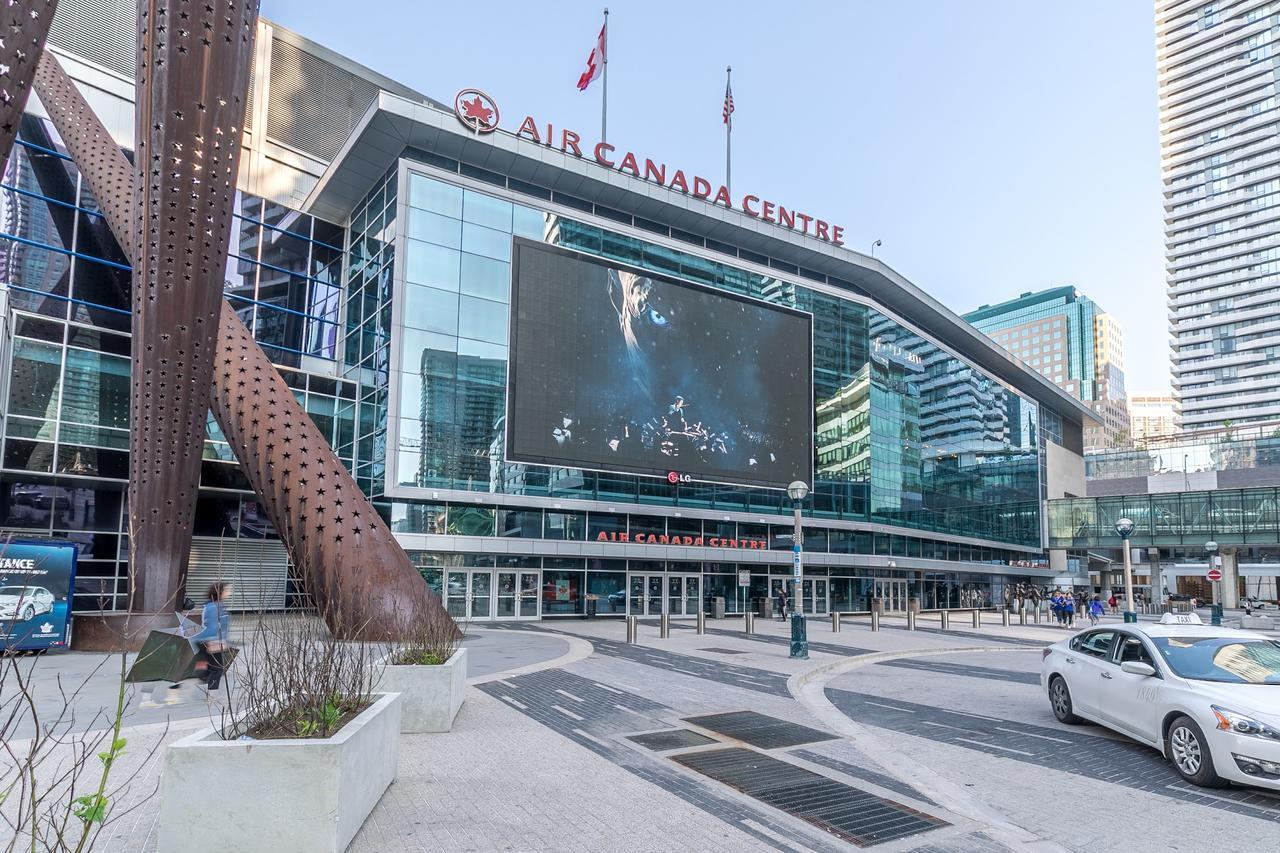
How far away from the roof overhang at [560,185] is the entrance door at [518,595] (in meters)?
16.7

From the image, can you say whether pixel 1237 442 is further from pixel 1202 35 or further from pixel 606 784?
pixel 1202 35

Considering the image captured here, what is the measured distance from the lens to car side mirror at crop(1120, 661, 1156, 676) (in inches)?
363

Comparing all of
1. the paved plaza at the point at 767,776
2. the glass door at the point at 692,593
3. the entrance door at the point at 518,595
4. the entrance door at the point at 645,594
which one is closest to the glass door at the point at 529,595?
the entrance door at the point at 518,595

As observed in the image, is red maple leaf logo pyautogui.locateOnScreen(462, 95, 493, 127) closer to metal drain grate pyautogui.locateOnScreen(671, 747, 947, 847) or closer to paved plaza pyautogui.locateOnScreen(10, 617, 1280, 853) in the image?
paved plaza pyautogui.locateOnScreen(10, 617, 1280, 853)

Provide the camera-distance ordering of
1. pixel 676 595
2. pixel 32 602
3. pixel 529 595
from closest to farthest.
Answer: pixel 32 602
pixel 529 595
pixel 676 595

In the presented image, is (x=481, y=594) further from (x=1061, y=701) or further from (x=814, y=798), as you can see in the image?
(x=814, y=798)

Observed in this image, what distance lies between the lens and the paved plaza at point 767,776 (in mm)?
6445

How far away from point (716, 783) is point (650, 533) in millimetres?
29518

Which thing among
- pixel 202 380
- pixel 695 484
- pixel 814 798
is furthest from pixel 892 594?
pixel 814 798

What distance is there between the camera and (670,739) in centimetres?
999

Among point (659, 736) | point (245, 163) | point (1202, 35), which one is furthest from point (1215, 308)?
point (659, 736)

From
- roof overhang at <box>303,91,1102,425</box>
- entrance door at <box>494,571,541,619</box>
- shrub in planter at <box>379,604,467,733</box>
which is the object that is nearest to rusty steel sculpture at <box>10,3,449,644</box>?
shrub in planter at <box>379,604,467,733</box>

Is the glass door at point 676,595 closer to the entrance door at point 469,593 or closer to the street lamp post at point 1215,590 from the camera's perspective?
the entrance door at point 469,593

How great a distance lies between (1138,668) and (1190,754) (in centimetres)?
112
